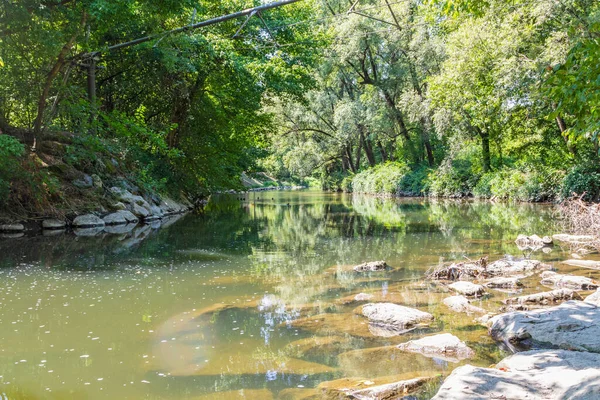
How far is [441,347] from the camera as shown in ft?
17.3

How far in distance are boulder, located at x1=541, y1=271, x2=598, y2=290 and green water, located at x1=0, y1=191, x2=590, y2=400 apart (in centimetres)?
43

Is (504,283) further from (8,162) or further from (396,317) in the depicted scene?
(8,162)

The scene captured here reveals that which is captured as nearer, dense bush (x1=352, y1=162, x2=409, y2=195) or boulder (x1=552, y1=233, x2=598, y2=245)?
boulder (x1=552, y1=233, x2=598, y2=245)

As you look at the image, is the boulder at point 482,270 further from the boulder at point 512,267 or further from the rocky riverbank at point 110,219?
the rocky riverbank at point 110,219

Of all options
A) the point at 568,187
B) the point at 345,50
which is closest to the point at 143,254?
the point at 568,187

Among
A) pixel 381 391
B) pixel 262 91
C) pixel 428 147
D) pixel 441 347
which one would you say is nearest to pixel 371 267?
pixel 441 347

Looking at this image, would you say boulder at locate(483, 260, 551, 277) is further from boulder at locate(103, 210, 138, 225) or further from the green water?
boulder at locate(103, 210, 138, 225)

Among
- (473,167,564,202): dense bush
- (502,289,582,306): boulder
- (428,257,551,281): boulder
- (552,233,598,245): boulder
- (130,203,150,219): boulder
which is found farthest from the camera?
(473,167,564,202): dense bush

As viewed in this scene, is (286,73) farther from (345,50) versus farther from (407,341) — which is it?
(407,341)

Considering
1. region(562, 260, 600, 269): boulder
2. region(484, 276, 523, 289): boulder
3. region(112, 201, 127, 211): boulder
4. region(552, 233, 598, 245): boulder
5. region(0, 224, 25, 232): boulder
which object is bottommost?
region(484, 276, 523, 289): boulder

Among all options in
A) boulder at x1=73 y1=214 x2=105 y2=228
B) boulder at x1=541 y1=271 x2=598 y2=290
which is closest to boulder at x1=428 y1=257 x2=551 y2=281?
boulder at x1=541 y1=271 x2=598 y2=290

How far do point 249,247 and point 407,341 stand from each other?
26.6 feet

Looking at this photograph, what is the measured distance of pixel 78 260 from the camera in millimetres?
10797

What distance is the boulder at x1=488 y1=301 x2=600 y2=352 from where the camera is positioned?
5060 mm
